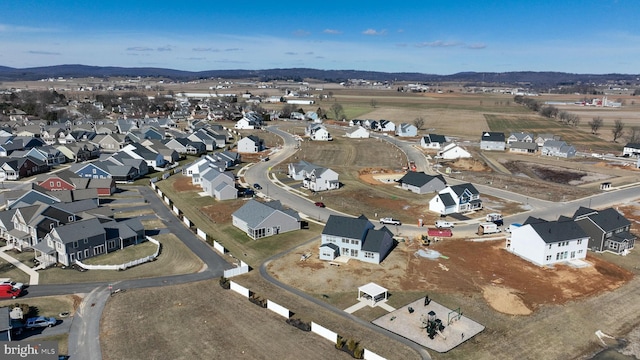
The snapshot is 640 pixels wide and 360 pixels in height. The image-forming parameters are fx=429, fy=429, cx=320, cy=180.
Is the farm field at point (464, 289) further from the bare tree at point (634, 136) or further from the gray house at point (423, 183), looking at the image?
the bare tree at point (634, 136)

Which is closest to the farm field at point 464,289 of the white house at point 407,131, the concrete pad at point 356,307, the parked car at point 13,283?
the concrete pad at point 356,307

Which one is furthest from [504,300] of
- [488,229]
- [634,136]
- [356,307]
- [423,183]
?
[634,136]

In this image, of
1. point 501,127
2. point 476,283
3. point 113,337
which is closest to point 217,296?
point 113,337

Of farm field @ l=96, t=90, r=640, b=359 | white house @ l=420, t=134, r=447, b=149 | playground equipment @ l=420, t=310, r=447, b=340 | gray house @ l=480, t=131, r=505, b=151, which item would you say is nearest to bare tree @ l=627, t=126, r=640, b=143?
gray house @ l=480, t=131, r=505, b=151

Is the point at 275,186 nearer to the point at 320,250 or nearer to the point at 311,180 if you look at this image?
the point at 311,180

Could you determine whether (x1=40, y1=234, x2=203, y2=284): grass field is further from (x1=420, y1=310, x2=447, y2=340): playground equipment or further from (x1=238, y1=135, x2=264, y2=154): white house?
(x1=238, y1=135, x2=264, y2=154): white house
